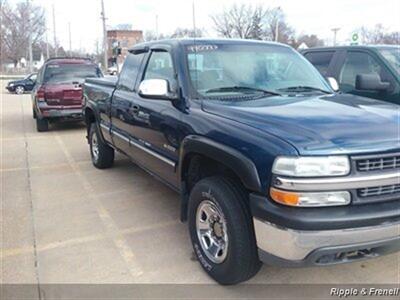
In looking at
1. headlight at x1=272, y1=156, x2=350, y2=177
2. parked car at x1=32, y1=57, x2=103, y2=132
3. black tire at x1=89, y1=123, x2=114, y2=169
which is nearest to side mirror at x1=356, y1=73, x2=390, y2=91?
headlight at x1=272, y1=156, x2=350, y2=177

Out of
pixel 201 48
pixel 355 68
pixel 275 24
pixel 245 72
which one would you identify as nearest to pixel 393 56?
pixel 355 68

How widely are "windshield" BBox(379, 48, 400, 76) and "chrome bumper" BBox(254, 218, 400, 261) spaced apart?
3968 mm

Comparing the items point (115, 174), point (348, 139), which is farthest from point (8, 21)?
point (348, 139)

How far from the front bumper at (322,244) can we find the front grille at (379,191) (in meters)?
0.19

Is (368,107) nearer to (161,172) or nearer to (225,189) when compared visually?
(225,189)

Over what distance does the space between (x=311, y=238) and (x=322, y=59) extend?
524 centimetres

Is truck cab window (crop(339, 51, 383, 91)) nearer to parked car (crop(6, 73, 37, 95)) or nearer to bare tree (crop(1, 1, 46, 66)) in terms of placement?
parked car (crop(6, 73, 37, 95))

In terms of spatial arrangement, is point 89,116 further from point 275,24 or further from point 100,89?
point 275,24

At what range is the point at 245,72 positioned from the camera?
412cm

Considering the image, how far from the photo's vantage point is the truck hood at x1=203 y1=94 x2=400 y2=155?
2.73m

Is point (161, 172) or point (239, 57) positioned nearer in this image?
point (239, 57)

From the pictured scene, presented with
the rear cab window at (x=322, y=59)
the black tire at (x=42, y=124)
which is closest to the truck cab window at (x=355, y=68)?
the rear cab window at (x=322, y=59)

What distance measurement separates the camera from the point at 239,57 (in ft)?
13.9

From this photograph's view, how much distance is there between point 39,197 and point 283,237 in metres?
3.89
